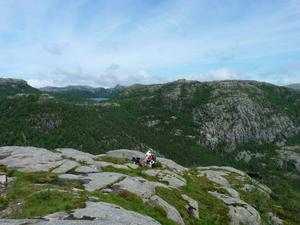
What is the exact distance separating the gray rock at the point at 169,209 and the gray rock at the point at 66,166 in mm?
16591

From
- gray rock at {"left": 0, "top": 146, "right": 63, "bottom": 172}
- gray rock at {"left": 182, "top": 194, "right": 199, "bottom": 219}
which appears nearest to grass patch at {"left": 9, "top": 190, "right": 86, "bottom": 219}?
gray rock at {"left": 182, "top": 194, "right": 199, "bottom": 219}

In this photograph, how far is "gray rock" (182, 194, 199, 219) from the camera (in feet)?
175

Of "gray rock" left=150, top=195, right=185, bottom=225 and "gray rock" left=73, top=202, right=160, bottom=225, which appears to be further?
"gray rock" left=150, top=195, right=185, bottom=225

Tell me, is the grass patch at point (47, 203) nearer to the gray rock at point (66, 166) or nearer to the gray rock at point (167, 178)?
the gray rock at point (66, 166)

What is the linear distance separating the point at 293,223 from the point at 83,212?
8329 centimetres

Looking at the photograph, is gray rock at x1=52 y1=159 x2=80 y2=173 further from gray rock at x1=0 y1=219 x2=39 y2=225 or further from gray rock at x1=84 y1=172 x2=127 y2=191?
gray rock at x1=0 y1=219 x2=39 y2=225

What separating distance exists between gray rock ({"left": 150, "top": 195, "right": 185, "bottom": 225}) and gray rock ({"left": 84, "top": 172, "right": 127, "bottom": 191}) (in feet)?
21.0

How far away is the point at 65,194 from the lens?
128ft

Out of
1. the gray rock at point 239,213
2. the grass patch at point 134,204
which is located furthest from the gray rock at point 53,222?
the gray rock at point 239,213

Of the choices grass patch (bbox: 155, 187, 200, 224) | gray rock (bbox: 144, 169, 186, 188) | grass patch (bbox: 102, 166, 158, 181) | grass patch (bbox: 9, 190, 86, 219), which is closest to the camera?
grass patch (bbox: 9, 190, 86, 219)

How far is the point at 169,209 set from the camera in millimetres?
45875

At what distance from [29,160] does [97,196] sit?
25339 millimetres

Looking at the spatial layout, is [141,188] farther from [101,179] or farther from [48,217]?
[48,217]

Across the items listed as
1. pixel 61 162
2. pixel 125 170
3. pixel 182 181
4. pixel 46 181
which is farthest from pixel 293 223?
pixel 46 181
